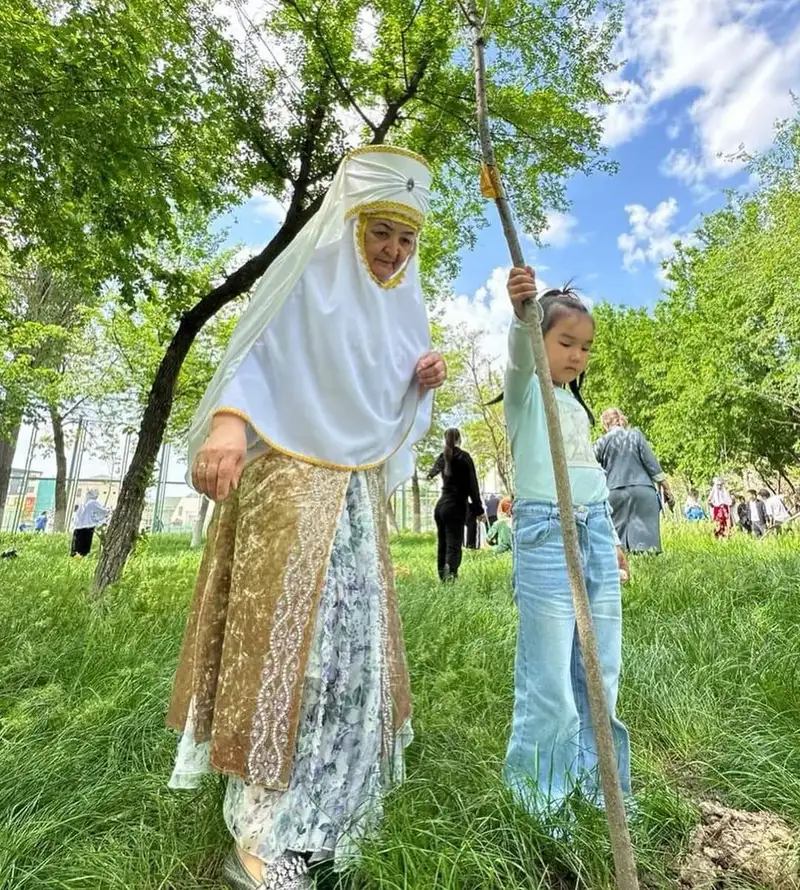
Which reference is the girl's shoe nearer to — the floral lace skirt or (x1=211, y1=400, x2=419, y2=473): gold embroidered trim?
the floral lace skirt

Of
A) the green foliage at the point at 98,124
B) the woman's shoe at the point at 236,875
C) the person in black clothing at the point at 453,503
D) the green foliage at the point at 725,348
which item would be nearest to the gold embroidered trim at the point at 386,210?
the woman's shoe at the point at 236,875

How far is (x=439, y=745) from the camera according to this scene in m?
2.29

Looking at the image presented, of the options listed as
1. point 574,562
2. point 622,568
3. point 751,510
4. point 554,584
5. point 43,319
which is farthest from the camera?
point 751,510

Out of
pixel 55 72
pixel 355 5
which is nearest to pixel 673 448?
pixel 355 5

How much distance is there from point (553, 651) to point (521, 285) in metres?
0.97

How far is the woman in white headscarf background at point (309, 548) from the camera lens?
1.57m

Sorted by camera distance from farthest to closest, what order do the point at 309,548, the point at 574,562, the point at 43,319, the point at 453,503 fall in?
the point at 43,319
the point at 453,503
the point at 309,548
the point at 574,562

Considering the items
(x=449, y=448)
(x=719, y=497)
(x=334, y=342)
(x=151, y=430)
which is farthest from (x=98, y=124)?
(x=719, y=497)

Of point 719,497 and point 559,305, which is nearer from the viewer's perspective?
point 559,305

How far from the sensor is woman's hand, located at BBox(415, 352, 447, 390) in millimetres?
1970

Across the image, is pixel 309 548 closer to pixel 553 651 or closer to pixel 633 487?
pixel 553 651

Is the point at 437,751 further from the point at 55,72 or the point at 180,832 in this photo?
the point at 55,72

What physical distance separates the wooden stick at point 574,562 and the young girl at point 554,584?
445 millimetres

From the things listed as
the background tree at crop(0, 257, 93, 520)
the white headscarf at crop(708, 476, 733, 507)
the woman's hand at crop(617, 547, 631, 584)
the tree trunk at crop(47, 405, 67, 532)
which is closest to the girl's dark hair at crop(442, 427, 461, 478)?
the woman's hand at crop(617, 547, 631, 584)
